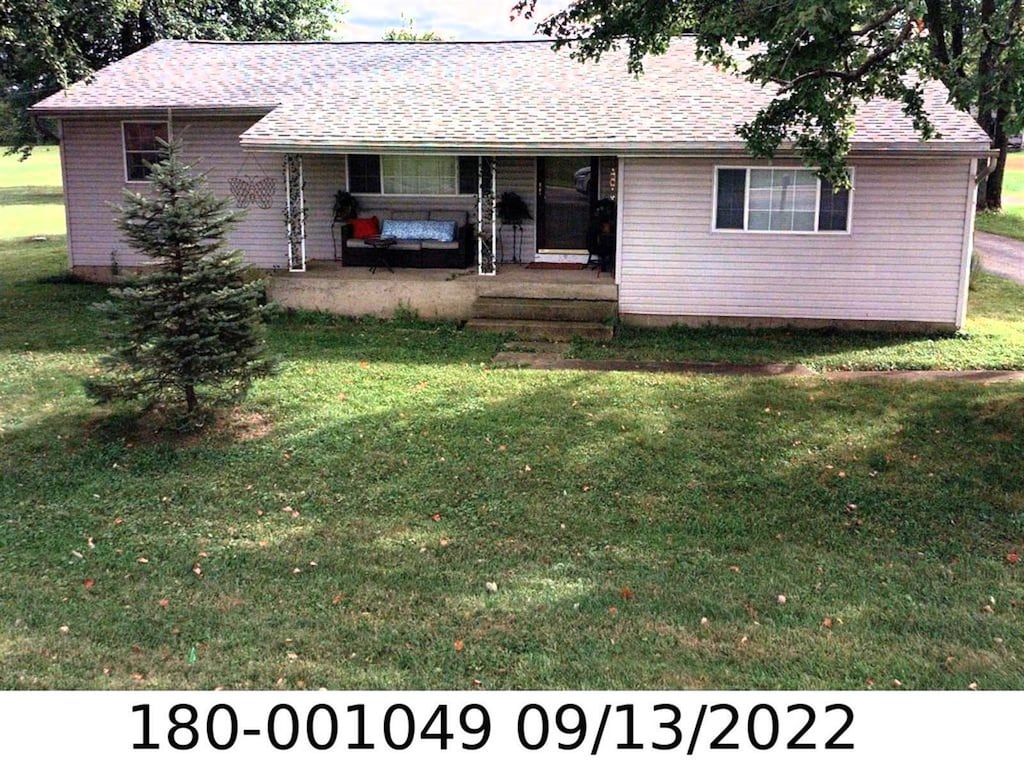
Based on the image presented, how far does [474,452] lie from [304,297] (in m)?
6.61

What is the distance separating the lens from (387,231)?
14.4m

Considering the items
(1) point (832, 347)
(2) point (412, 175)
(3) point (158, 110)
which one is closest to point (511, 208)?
(2) point (412, 175)

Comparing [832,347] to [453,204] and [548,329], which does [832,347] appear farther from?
[453,204]

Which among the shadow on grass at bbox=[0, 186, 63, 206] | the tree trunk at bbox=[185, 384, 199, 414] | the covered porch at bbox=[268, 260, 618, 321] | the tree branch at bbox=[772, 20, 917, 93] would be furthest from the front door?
the shadow on grass at bbox=[0, 186, 63, 206]

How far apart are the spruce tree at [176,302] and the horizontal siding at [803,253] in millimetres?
6438

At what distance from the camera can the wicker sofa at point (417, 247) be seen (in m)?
14.2

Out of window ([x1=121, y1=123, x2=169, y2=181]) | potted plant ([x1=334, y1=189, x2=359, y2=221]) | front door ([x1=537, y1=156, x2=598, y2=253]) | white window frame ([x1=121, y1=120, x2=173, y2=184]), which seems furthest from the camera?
window ([x1=121, y1=123, x2=169, y2=181])

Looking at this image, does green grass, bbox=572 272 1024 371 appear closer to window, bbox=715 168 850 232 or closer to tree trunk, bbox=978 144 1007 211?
window, bbox=715 168 850 232

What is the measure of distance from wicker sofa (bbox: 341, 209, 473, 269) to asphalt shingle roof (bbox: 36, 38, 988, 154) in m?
1.70

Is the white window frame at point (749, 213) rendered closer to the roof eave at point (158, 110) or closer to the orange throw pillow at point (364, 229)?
the orange throw pillow at point (364, 229)

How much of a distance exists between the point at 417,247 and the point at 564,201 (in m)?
2.55

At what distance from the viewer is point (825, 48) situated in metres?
7.59

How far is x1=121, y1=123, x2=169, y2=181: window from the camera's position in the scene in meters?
15.7

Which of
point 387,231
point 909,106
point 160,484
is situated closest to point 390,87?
point 387,231
